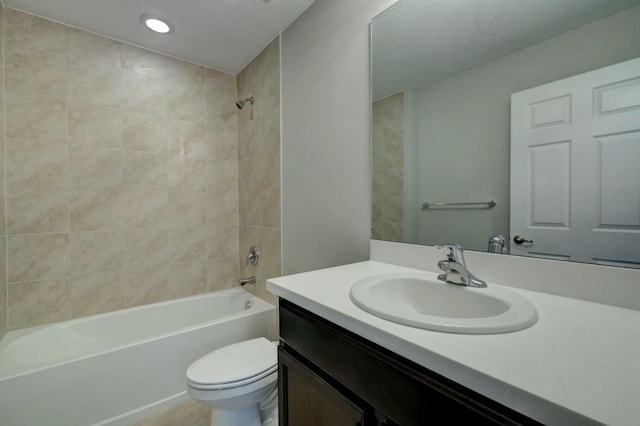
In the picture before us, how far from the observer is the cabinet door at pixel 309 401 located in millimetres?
637

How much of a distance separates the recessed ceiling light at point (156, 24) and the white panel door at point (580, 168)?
205 cm

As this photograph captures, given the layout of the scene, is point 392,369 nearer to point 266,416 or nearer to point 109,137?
point 266,416

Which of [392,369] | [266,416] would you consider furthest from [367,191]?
[266,416]

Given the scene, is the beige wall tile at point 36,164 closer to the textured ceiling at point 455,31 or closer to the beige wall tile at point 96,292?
the beige wall tile at point 96,292

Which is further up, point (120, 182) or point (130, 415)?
point (120, 182)

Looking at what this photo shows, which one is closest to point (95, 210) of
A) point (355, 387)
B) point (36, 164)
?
point (36, 164)

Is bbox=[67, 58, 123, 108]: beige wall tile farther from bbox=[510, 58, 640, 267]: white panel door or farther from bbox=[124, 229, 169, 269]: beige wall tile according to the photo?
bbox=[510, 58, 640, 267]: white panel door

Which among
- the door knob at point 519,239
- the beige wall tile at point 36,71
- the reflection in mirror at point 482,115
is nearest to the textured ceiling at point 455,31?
the reflection in mirror at point 482,115

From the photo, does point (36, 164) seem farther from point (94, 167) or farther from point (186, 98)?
point (186, 98)

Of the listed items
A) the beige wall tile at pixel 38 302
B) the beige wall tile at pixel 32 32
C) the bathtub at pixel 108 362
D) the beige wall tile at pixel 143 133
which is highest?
the beige wall tile at pixel 32 32

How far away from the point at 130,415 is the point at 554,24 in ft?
8.23

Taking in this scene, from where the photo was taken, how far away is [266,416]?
4.72ft

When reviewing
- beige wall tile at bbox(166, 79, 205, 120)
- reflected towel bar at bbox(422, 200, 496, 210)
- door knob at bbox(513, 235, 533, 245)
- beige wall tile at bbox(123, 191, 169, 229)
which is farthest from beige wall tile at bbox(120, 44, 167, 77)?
door knob at bbox(513, 235, 533, 245)

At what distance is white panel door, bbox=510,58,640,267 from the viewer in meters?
0.66
